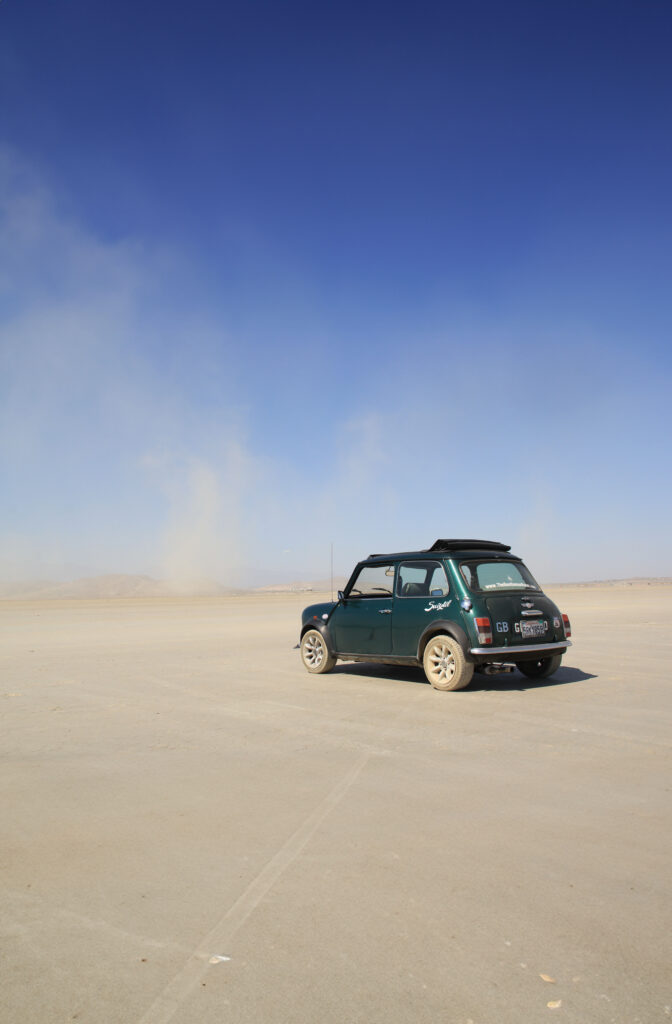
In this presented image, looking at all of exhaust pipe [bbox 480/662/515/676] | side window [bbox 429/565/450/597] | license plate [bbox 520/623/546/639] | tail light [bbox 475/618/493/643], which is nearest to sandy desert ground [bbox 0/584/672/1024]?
tail light [bbox 475/618/493/643]

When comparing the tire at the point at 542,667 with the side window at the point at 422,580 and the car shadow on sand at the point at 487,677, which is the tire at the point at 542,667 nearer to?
the car shadow on sand at the point at 487,677

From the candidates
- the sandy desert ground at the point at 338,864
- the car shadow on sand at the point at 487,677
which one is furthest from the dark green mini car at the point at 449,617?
the sandy desert ground at the point at 338,864

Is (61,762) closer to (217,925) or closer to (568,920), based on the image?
(217,925)

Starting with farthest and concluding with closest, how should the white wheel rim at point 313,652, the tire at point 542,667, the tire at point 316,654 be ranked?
the white wheel rim at point 313,652 → the tire at point 316,654 → the tire at point 542,667

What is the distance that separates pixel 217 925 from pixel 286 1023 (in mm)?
749

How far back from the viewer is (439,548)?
1021 cm

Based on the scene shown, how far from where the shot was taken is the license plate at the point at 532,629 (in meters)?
9.41

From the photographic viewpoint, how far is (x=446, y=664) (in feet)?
30.8

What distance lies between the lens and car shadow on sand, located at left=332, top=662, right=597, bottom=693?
994 centimetres

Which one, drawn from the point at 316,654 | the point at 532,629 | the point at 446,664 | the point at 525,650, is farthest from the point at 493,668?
the point at 316,654

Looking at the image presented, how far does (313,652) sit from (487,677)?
2.70 m

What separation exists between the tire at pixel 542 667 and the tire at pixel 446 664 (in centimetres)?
148

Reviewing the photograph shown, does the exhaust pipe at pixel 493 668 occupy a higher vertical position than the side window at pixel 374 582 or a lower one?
lower

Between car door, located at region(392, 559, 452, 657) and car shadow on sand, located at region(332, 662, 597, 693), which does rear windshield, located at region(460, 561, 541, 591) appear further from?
car shadow on sand, located at region(332, 662, 597, 693)
